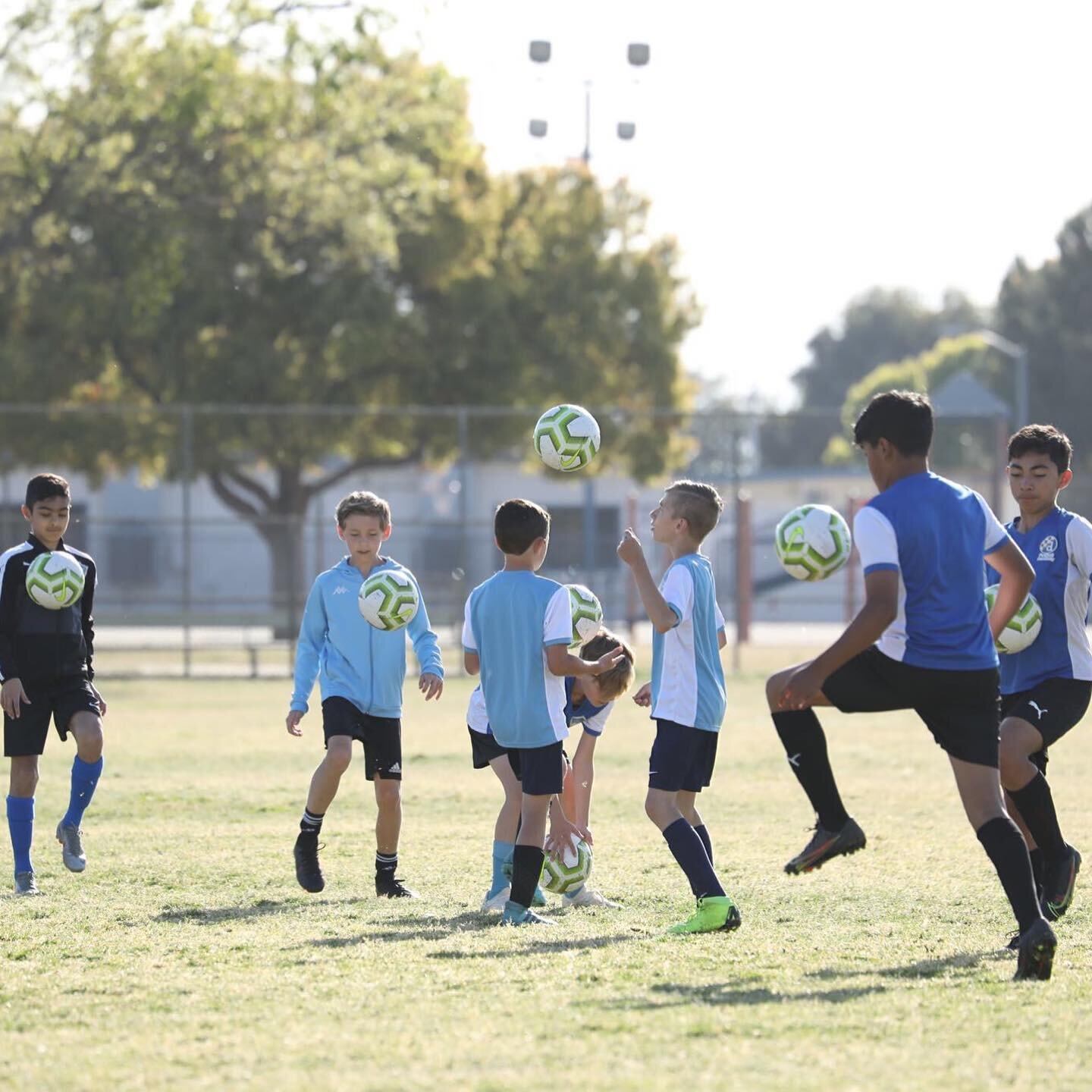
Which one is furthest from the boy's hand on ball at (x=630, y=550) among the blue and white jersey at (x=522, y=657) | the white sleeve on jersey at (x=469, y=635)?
the white sleeve on jersey at (x=469, y=635)

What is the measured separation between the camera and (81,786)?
318 inches

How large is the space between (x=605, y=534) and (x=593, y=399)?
339 cm

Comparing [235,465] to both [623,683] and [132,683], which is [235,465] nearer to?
[132,683]

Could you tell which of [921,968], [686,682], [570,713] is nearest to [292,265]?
[570,713]

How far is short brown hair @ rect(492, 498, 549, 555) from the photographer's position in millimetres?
6629

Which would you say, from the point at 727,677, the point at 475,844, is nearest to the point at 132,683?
the point at 727,677

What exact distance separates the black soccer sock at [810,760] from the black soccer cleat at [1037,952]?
0.75 metres

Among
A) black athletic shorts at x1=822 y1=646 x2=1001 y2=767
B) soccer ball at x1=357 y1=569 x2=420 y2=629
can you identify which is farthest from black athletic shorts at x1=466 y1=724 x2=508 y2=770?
black athletic shorts at x1=822 y1=646 x2=1001 y2=767

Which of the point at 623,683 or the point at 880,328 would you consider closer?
the point at 623,683

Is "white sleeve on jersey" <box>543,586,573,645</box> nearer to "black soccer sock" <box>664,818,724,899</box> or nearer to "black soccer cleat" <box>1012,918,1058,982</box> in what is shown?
"black soccer sock" <box>664,818,724,899</box>

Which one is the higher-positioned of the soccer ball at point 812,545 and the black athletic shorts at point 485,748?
the soccer ball at point 812,545

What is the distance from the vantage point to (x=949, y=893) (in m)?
7.27

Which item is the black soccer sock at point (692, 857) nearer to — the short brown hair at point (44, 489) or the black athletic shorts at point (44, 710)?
the black athletic shorts at point (44, 710)

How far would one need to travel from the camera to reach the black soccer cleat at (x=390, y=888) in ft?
24.1
